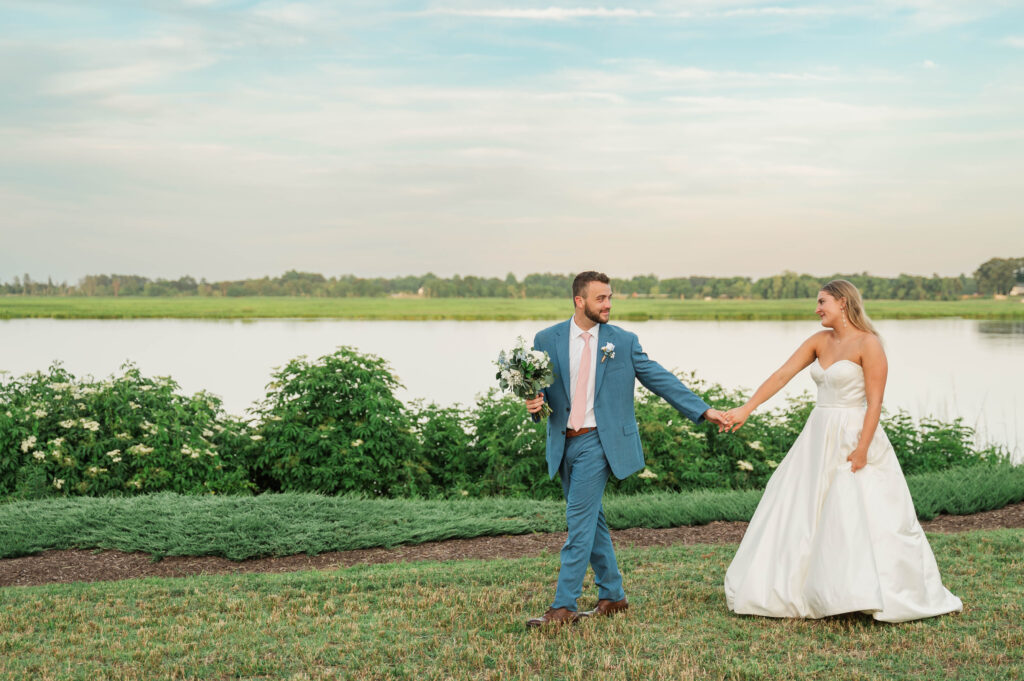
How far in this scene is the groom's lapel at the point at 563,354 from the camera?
586cm

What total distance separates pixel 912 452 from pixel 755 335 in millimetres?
30352

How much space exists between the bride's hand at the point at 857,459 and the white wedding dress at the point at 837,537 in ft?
0.17

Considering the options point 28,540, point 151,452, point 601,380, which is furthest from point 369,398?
point 601,380

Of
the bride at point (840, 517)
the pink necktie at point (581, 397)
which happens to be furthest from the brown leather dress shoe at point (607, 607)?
the pink necktie at point (581, 397)

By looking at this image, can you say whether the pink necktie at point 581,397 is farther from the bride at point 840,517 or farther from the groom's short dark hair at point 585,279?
the bride at point 840,517

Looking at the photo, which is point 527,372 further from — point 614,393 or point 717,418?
point 717,418

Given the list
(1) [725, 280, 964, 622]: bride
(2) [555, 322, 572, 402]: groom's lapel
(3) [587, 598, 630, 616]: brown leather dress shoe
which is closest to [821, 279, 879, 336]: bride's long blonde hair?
(1) [725, 280, 964, 622]: bride

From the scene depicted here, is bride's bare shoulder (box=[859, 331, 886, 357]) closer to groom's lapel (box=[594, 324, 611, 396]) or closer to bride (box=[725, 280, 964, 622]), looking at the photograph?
bride (box=[725, 280, 964, 622])

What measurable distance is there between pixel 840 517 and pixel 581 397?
188cm

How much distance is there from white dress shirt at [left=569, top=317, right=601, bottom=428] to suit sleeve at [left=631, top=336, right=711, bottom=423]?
280 millimetres

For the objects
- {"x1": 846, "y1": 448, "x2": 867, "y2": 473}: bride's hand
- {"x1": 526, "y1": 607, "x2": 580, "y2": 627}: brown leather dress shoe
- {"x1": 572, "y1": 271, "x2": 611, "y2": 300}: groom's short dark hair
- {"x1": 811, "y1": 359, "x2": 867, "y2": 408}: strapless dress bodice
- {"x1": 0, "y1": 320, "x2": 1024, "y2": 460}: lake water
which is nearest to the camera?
{"x1": 526, "y1": 607, "x2": 580, "y2": 627}: brown leather dress shoe

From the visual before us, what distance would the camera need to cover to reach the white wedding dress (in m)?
5.69

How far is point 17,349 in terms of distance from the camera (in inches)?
1143

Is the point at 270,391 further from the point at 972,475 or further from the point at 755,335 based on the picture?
the point at 755,335
